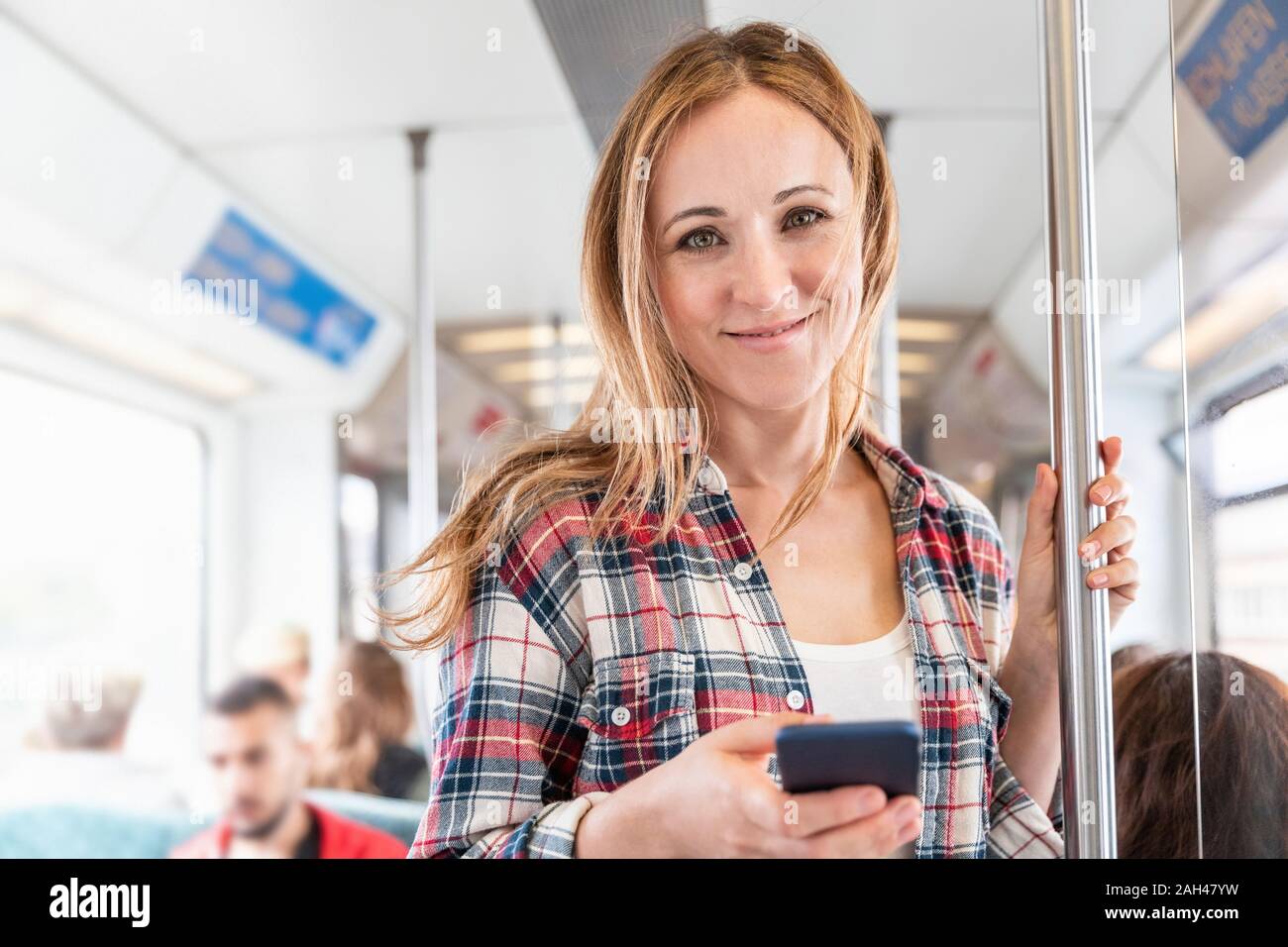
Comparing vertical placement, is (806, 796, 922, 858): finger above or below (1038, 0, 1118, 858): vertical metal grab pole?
below

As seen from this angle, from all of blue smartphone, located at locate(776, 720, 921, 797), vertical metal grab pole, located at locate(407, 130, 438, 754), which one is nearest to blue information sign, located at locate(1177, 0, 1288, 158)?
blue smartphone, located at locate(776, 720, 921, 797)

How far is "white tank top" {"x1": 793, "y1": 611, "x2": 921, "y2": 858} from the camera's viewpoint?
125 centimetres

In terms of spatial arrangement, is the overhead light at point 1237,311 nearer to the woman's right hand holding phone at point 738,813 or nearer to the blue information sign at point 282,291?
the woman's right hand holding phone at point 738,813

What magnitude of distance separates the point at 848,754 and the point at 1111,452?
52 cm

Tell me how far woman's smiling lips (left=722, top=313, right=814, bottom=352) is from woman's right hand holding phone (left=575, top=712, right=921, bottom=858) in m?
0.52

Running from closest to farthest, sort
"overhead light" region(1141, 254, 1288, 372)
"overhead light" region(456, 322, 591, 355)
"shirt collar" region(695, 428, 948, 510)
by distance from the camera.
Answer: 1. "shirt collar" region(695, 428, 948, 510)
2. "overhead light" region(1141, 254, 1288, 372)
3. "overhead light" region(456, 322, 591, 355)

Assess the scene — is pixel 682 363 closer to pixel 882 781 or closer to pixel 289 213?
pixel 882 781

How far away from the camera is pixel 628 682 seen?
4.02 feet

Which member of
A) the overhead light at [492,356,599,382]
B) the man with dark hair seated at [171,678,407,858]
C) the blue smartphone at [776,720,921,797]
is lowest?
the man with dark hair seated at [171,678,407,858]

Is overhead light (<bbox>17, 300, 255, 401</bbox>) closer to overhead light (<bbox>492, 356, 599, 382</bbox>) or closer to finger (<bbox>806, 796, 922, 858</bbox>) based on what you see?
overhead light (<bbox>492, 356, 599, 382</bbox>)

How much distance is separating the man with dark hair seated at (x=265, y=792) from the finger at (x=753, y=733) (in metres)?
2.41

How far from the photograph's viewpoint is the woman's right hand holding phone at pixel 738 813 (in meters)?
0.99

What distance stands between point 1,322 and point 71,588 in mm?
818
